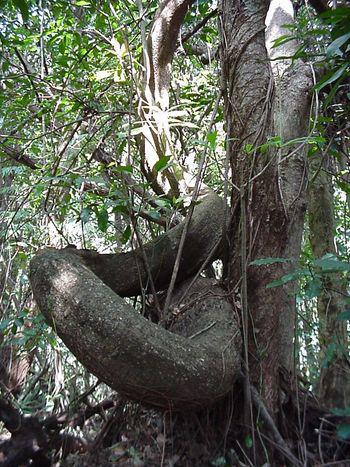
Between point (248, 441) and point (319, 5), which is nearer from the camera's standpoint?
point (248, 441)

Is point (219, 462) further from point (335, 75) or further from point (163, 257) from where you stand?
point (335, 75)

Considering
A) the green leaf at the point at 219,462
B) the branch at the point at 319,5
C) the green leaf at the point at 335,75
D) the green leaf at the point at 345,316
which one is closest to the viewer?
the green leaf at the point at 345,316

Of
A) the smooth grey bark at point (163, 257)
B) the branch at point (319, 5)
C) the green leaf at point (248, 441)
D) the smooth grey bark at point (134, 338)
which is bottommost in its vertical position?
the green leaf at point (248, 441)

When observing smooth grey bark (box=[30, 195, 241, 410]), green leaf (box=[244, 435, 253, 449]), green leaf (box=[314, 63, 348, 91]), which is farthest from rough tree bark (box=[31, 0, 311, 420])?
green leaf (box=[314, 63, 348, 91])

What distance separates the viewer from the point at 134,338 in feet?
4.74

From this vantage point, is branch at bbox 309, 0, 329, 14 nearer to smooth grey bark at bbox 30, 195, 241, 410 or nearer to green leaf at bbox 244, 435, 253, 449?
smooth grey bark at bbox 30, 195, 241, 410

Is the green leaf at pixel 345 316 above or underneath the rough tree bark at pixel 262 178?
underneath

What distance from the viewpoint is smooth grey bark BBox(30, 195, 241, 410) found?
4.73 feet

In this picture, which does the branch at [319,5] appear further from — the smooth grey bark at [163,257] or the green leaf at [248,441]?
the green leaf at [248,441]

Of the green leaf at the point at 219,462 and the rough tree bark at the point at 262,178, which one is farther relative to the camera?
the rough tree bark at the point at 262,178

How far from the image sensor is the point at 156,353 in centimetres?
145

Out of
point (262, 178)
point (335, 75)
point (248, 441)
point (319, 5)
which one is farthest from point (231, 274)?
point (319, 5)

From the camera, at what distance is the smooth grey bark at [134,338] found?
4.73 ft

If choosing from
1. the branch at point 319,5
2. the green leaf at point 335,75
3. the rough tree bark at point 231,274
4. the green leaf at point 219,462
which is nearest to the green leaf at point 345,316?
the rough tree bark at point 231,274
